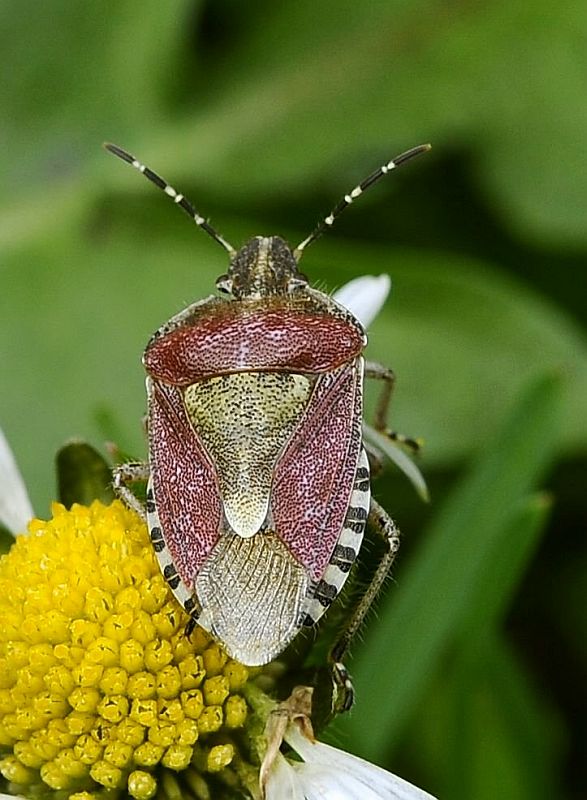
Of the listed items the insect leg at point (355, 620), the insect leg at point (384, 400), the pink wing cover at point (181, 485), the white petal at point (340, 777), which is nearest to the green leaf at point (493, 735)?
the insect leg at point (384, 400)

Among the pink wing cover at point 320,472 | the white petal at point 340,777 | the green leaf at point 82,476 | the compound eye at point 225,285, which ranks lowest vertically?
the white petal at point 340,777

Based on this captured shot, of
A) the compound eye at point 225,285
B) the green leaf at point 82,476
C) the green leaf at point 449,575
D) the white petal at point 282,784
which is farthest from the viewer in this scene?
the green leaf at point 449,575

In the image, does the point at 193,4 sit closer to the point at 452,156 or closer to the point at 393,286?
the point at 452,156

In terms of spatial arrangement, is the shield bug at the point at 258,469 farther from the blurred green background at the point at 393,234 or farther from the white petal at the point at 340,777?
the blurred green background at the point at 393,234

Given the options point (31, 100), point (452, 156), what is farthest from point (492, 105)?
point (31, 100)

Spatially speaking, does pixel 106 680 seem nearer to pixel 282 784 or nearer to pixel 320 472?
pixel 282 784

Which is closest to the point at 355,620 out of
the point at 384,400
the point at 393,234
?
the point at 384,400

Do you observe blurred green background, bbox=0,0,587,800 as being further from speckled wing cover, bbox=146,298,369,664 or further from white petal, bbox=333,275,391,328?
speckled wing cover, bbox=146,298,369,664
